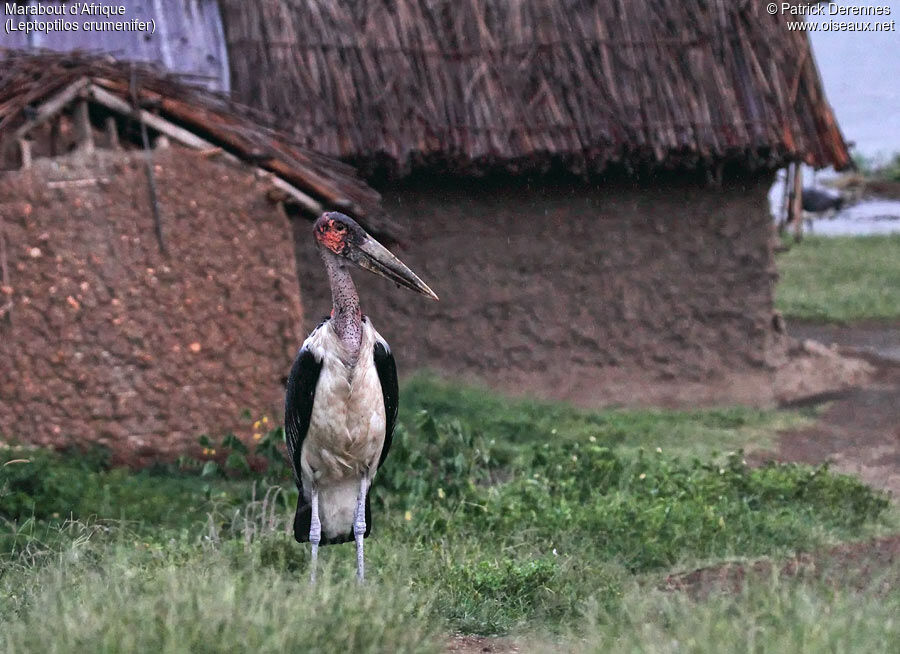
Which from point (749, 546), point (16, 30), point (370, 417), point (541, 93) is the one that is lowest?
point (749, 546)

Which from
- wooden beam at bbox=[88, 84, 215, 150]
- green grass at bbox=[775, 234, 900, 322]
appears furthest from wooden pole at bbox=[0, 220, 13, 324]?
green grass at bbox=[775, 234, 900, 322]

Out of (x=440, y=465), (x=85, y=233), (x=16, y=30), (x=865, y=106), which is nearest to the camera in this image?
(x=440, y=465)

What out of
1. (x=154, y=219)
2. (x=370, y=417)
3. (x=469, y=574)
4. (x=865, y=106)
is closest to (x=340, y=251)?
(x=370, y=417)

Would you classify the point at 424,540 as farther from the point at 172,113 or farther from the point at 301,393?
the point at 172,113

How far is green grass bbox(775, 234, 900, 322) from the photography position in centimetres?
1394

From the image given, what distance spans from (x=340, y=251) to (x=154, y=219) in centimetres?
269

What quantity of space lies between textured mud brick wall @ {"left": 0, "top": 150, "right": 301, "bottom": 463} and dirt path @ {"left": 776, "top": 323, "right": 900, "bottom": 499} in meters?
3.12

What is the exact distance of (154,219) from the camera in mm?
7281

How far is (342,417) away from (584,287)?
4.77m

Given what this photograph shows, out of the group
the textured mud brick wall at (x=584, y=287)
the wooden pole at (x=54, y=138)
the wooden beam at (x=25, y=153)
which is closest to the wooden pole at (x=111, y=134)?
the wooden pole at (x=54, y=138)

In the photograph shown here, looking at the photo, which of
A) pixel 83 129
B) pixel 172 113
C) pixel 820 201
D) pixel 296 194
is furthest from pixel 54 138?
pixel 820 201

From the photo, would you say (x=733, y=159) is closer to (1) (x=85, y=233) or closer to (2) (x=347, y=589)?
(1) (x=85, y=233)

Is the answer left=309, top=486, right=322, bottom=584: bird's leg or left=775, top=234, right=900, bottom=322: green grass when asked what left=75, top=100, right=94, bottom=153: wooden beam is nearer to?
left=309, top=486, right=322, bottom=584: bird's leg

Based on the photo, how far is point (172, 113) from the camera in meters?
7.27
